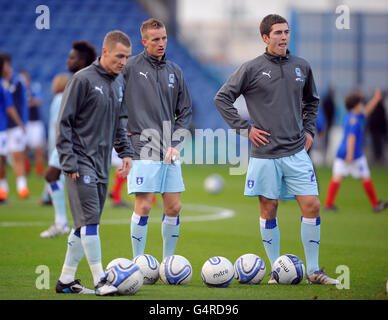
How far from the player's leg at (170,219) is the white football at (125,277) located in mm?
1351

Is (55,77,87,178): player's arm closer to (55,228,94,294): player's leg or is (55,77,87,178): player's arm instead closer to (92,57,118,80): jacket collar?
(92,57,118,80): jacket collar

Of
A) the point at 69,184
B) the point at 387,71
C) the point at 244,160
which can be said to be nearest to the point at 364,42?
the point at 387,71

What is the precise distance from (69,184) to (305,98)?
111 inches

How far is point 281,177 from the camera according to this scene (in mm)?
7531

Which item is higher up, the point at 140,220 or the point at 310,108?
the point at 310,108

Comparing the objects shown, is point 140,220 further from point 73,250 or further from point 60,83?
point 60,83

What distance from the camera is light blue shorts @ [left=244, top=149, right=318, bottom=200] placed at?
742cm

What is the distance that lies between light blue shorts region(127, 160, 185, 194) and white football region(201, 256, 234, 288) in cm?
106

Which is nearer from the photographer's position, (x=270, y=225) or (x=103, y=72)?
(x=103, y=72)

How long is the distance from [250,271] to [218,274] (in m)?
0.39

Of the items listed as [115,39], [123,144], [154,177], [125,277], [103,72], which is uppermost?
[115,39]

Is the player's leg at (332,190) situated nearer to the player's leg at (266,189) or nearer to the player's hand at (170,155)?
the player's leg at (266,189)

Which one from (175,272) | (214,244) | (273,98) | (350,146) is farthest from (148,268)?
(350,146)

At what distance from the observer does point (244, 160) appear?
98.4 feet
